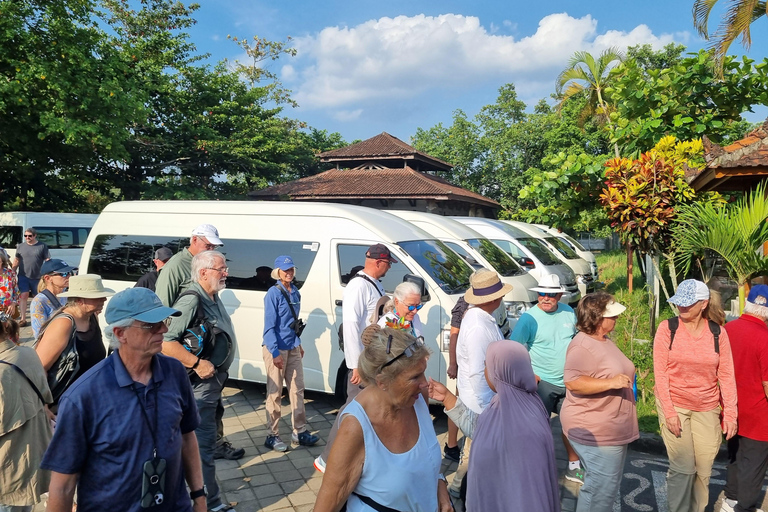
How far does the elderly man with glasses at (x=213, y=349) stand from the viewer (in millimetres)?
3600

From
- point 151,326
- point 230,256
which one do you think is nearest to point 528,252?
point 230,256

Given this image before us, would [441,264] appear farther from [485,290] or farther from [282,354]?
[485,290]

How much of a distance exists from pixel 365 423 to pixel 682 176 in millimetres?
7369

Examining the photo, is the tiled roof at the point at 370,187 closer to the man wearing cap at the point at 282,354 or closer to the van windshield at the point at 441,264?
the van windshield at the point at 441,264

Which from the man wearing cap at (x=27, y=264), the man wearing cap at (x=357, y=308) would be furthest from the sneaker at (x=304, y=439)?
the man wearing cap at (x=27, y=264)

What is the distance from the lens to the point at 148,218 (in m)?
7.47

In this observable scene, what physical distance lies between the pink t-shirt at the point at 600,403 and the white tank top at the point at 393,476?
167 centimetres

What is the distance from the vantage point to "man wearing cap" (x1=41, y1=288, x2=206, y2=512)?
2119mm

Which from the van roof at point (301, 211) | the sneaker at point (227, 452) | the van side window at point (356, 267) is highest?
the van roof at point (301, 211)

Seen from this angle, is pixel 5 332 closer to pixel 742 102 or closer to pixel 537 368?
pixel 537 368

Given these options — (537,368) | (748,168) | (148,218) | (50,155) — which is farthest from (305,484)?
(50,155)

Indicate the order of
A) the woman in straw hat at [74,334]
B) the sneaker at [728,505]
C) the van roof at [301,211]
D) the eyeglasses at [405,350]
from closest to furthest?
1. the eyeglasses at [405,350]
2. the woman in straw hat at [74,334]
3. the sneaker at [728,505]
4. the van roof at [301,211]

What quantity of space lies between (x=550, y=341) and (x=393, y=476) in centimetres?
302

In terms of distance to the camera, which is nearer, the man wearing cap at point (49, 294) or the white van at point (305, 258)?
the man wearing cap at point (49, 294)
